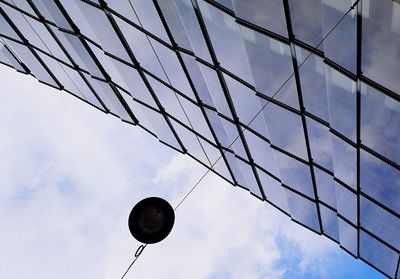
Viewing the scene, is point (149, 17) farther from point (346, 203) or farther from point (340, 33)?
point (346, 203)

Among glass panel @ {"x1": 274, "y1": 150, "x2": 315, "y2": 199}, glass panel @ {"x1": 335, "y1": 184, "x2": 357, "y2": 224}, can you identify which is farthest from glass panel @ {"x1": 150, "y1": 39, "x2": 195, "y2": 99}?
glass panel @ {"x1": 335, "y1": 184, "x2": 357, "y2": 224}

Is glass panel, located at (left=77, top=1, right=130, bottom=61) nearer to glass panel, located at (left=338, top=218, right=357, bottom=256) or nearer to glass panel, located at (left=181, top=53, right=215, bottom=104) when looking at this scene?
glass panel, located at (left=181, top=53, right=215, bottom=104)

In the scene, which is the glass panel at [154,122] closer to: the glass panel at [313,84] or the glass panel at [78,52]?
the glass panel at [78,52]

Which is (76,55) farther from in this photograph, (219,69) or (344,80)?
(344,80)

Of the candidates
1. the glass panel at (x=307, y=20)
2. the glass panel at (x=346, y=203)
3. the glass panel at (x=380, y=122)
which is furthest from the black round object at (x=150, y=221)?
the glass panel at (x=346, y=203)

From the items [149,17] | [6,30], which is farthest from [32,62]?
[149,17]

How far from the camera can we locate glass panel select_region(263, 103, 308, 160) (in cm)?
1166

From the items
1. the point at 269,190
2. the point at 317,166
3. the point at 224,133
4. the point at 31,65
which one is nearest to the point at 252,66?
the point at 317,166

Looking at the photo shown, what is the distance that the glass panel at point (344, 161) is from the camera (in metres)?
11.0

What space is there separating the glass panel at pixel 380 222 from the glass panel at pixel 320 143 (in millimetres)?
1631

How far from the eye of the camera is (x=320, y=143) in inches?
463

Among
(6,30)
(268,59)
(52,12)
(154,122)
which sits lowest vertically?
(6,30)

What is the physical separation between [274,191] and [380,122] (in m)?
7.78

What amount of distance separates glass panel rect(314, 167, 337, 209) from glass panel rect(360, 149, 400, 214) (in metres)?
1.12
